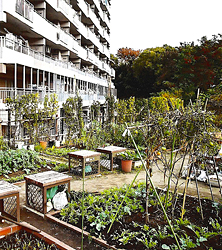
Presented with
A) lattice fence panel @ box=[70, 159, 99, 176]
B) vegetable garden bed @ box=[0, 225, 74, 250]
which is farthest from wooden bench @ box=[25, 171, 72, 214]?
lattice fence panel @ box=[70, 159, 99, 176]

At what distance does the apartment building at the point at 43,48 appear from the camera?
574 inches

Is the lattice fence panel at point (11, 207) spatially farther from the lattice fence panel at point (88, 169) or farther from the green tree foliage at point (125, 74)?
the green tree foliage at point (125, 74)

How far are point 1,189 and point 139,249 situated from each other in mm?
2742

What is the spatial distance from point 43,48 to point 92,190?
14.1 m

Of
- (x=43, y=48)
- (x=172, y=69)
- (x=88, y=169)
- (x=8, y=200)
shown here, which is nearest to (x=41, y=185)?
(x=8, y=200)

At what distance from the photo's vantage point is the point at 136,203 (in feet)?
20.2

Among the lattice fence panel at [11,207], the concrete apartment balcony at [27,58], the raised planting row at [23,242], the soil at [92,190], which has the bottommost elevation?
the soil at [92,190]

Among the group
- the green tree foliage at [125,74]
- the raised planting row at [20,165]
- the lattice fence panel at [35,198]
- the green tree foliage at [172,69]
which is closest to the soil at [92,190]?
the lattice fence panel at [35,198]

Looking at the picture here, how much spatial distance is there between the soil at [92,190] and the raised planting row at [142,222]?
0.31 meters

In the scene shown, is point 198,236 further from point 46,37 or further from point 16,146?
point 46,37

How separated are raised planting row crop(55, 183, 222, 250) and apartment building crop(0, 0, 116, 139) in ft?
26.4

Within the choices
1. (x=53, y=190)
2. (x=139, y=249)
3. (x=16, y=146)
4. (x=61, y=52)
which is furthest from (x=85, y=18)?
(x=139, y=249)

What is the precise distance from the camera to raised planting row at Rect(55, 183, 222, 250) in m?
4.72

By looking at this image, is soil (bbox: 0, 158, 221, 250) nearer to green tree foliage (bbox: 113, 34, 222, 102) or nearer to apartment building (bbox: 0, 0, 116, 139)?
apartment building (bbox: 0, 0, 116, 139)
